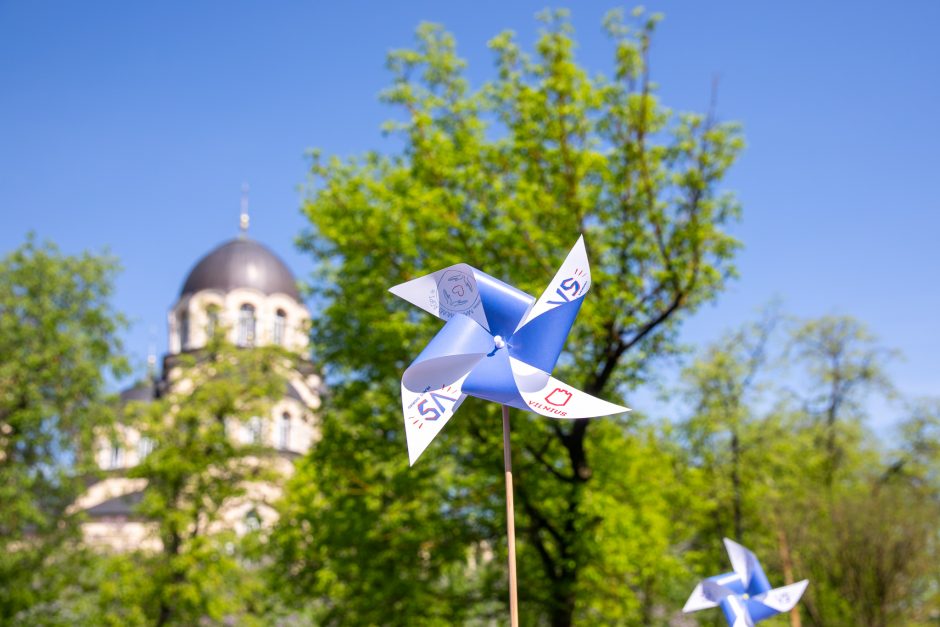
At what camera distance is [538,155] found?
682 inches

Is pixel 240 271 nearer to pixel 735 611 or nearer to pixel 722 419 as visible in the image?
pixel 722 419

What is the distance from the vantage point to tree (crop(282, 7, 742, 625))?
16.8m

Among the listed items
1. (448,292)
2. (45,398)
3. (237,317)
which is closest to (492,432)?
(448,292)

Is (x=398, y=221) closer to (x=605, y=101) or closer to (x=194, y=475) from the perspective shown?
(x=605, y=101)

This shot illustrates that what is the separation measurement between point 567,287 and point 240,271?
4577 centimetres

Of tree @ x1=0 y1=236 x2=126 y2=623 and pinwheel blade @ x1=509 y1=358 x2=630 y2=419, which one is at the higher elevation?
tree @ x1=0 y1=236 x2=126 y2=623

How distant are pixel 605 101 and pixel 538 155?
161 centimetres

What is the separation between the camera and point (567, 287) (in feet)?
27.0

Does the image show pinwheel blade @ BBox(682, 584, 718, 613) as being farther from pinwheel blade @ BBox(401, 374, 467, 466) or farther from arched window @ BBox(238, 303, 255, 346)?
arched window @ BBox(238, 303, 255, 346)

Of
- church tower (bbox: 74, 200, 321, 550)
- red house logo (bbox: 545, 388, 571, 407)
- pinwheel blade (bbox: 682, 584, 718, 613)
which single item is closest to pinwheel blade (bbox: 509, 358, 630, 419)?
red house logo (bbox: 545, 388, 571, 407)

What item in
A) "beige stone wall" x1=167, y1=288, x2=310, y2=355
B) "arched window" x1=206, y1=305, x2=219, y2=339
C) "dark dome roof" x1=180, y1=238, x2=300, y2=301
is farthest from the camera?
"dark dome roof" x1=180, y1=238, x2=300, y2=301

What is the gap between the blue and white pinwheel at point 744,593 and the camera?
13.4 meters

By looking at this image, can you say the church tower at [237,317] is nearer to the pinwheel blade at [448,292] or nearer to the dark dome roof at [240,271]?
the dark dome roof at [240,271]

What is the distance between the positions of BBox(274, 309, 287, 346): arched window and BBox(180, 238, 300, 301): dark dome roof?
1.19 m
